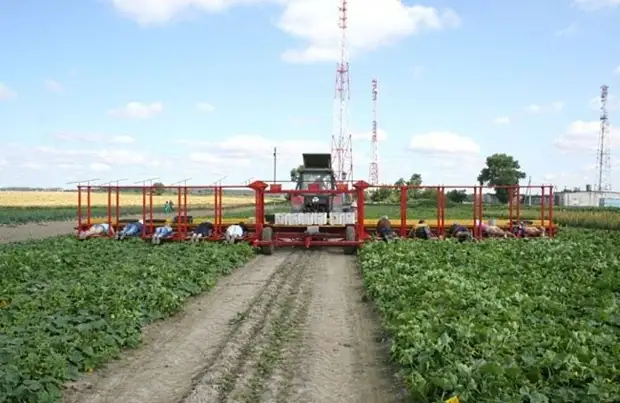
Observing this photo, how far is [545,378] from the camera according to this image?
6.09 meters

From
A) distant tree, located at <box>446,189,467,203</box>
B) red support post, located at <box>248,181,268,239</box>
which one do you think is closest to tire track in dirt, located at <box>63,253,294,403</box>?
red support post, located at <box>248,181,268,239</box>

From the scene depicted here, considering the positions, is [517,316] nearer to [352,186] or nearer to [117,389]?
[117,389]

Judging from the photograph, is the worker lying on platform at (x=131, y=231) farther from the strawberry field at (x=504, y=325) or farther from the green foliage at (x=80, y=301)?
the strawberry field at (x=504, y=325)

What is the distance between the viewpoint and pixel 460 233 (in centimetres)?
2119

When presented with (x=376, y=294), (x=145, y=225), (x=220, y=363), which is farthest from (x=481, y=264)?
(x=145, y=225)

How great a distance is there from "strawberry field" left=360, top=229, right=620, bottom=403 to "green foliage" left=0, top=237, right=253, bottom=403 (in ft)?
12.3

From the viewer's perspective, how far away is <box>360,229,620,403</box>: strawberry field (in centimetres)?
589

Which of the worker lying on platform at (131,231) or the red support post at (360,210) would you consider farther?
the worker lying on platform at (131,231)

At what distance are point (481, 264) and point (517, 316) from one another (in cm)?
618

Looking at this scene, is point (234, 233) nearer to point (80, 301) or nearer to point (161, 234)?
point (161, 234)

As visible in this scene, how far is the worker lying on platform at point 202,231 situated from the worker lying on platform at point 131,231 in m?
2.15

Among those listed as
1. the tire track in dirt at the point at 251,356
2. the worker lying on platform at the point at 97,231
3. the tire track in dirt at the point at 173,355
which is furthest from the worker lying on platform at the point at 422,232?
the worker lying on platform at the point at 97,231

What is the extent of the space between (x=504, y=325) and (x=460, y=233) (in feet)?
44.4

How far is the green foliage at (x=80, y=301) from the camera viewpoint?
22.4ft
